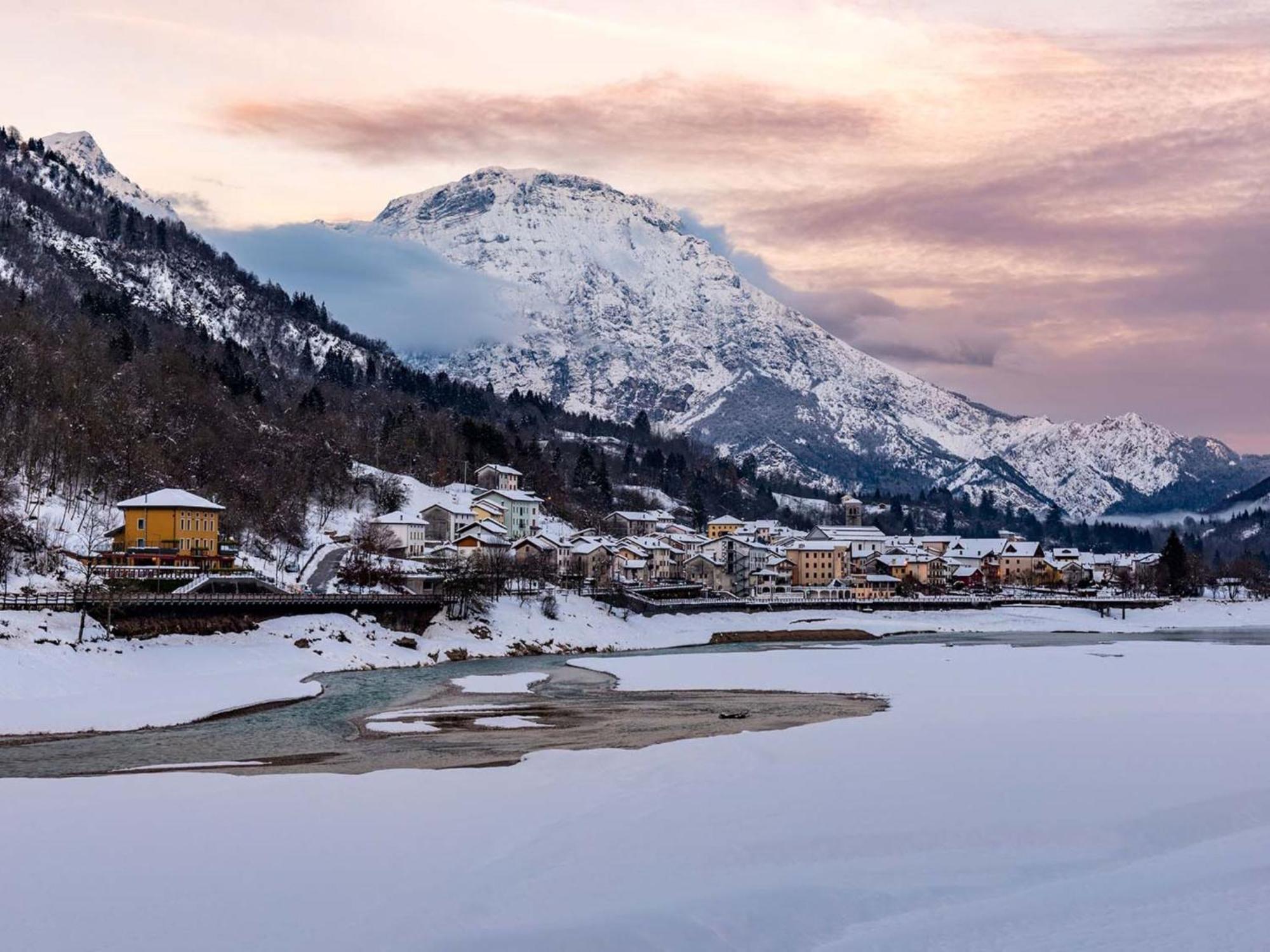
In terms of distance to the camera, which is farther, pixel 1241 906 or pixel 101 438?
pixel 101 438

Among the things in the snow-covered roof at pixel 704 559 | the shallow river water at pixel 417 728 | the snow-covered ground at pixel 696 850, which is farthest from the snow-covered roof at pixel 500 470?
the snow-covered ground at pixel 696 850

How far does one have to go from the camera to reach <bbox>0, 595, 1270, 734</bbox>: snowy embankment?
146ft

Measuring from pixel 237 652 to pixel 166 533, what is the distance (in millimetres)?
25722

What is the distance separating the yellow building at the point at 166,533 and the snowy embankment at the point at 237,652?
17.4 m

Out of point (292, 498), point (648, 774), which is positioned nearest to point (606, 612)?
point (292, 498)

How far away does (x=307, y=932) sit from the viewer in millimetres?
15828

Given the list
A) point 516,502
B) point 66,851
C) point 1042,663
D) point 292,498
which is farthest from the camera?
point 516,502

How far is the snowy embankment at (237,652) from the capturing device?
4451cm

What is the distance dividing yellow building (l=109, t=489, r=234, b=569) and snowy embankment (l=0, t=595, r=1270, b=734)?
17.4m

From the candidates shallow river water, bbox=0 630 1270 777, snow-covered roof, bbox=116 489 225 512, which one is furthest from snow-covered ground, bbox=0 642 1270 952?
snow-covered roof, bbox=116 489 225 512

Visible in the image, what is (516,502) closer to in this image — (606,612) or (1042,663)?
(606,612)

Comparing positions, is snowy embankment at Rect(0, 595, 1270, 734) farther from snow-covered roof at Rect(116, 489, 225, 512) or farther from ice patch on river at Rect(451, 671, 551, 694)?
snow-covered roof at Rect(116, 489, 225, 512)

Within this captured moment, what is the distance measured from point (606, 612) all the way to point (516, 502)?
58921mm

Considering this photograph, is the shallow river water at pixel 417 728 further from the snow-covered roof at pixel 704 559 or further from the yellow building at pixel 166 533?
the snow-covered roof at pixel 704 559
